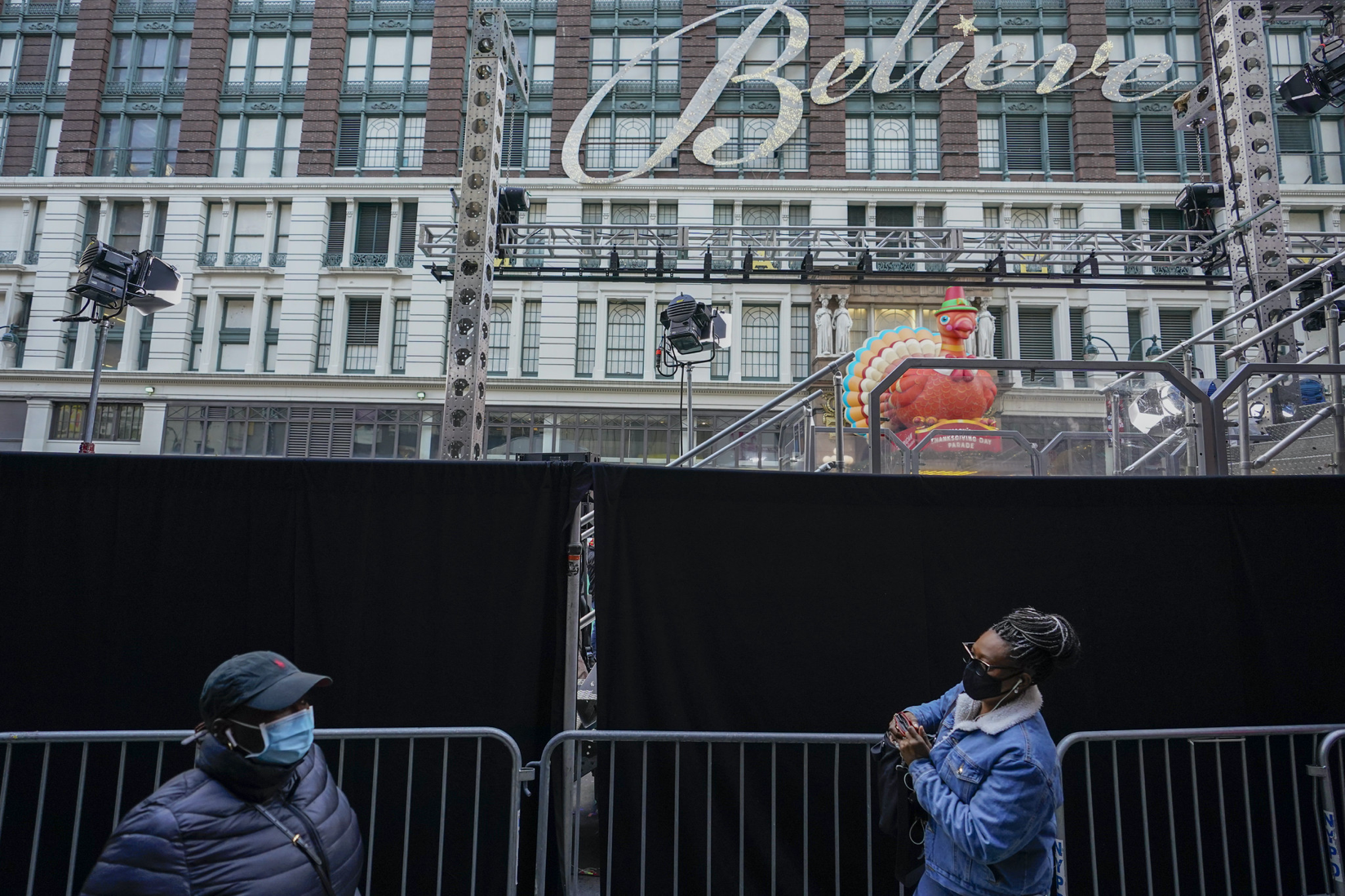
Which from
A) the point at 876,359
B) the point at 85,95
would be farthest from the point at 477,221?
the point at 85,95

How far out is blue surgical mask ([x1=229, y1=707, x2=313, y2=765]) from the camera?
86.5 inches

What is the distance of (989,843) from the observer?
2.32 meters

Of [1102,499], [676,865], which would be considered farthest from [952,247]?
[676,865]

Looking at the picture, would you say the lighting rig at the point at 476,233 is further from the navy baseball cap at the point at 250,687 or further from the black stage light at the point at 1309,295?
the black stage light at the point at 1309,295

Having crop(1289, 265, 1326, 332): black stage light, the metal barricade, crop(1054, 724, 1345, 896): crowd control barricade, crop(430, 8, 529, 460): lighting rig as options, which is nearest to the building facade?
crop(1289, 265, 1326, 332): black stage light

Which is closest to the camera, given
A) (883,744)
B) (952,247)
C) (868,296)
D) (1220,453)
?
(883,744)

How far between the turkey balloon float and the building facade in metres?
13.8

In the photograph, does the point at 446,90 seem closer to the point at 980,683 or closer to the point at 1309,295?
the point at 1309,295

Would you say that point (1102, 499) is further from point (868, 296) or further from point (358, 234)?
point (358, 234)

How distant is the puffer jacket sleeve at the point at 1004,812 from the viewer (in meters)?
2.32

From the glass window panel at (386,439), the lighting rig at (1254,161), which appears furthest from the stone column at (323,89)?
the lighting rig at (1254,161)

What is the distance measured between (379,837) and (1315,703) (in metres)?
5.33

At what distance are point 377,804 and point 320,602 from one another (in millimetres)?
1151

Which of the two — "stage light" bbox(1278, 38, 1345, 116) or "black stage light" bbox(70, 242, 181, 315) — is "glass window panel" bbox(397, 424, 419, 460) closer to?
"black stage light" bbox(70, 242, 181, 315)
